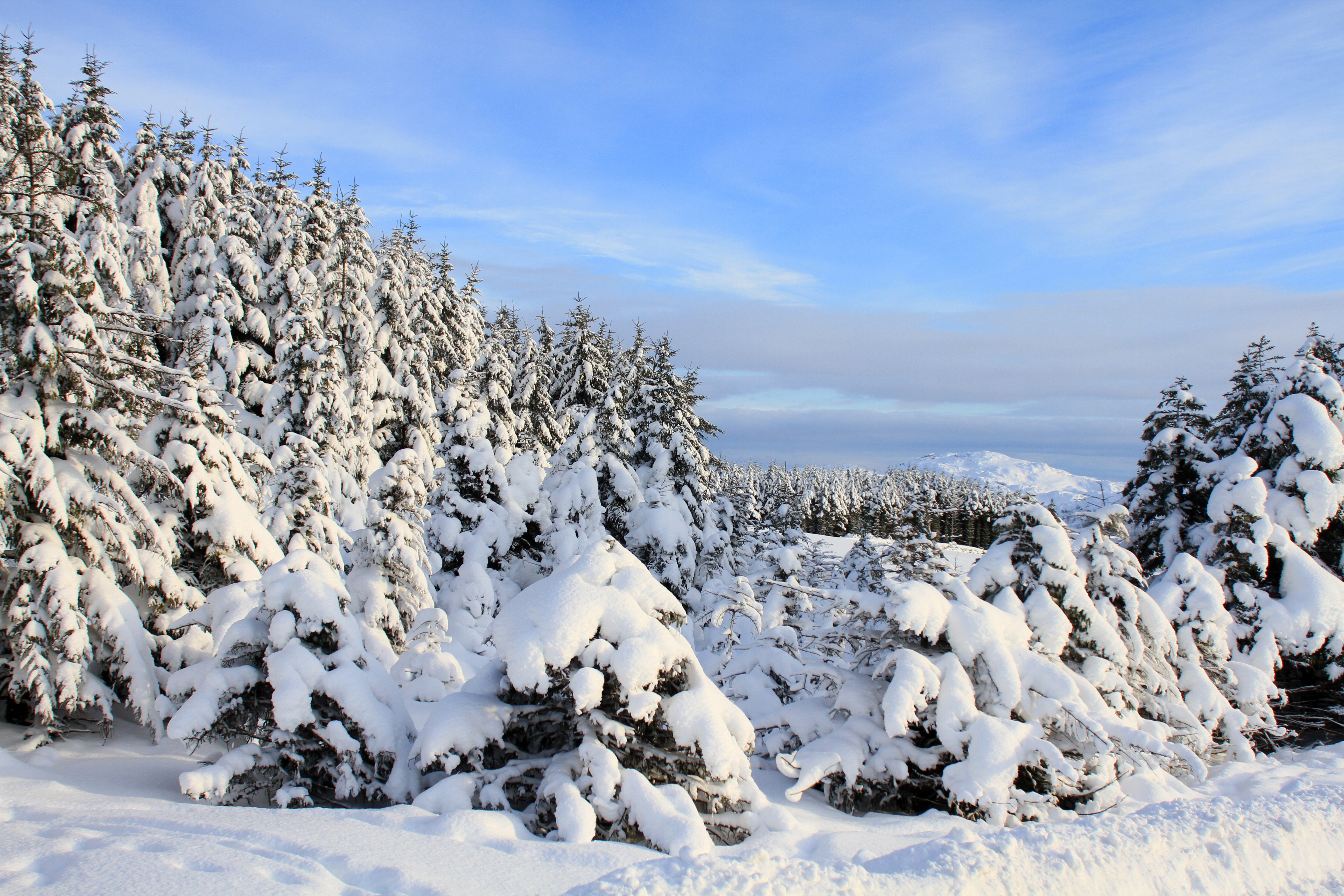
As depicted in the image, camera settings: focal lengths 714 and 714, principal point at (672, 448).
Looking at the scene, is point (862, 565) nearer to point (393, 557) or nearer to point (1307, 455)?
point (1307, 455)

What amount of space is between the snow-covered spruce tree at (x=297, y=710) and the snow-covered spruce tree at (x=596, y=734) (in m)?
0.59

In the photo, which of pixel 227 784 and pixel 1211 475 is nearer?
pixel 227 784

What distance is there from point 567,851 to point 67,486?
21.1 ft

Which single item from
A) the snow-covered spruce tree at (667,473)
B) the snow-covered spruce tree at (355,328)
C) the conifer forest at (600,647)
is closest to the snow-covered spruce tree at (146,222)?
the conifer forest at (600,647)

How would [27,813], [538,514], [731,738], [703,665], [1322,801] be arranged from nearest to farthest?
[27,813] → [731,738] → [1322,801] → [703,665] → [538,514]

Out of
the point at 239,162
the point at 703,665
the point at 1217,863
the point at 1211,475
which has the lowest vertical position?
the point at 703,665

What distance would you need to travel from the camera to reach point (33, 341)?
23.4ft

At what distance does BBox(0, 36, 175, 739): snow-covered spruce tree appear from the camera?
22.0 ft

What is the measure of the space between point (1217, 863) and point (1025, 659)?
1.98m

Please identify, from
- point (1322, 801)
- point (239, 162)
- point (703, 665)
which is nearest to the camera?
point (1322, 801)

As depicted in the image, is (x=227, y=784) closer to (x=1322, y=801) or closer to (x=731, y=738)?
(x=731, y=738)

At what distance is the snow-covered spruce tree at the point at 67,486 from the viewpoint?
6.70 meters

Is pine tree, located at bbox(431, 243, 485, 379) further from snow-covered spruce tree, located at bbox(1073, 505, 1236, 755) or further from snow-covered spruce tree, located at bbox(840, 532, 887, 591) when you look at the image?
snow-covered spruce tree, located at bbox(1073, 505, 1236, 755)

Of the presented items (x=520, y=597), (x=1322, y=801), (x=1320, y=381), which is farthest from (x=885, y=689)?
(x=1320, y=381)
